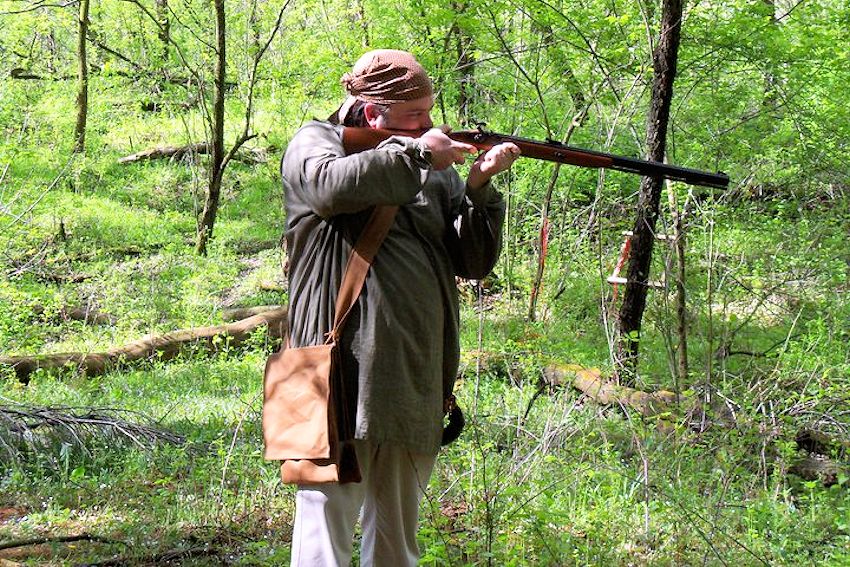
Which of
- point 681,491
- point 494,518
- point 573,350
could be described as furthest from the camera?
point 573,350

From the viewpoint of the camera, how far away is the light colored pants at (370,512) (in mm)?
2820

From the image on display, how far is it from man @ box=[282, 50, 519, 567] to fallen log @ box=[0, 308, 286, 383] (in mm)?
A: 4618

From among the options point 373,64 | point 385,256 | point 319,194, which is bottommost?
point 385,256

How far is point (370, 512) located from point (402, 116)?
51.7 inches

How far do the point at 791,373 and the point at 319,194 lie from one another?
3883mm

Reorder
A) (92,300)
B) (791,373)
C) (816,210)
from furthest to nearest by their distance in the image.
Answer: (92,300), (816,210), (791,373)

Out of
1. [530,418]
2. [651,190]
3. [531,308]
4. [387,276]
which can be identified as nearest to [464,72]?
[531,308]

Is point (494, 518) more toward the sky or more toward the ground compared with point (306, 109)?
more toward the ground

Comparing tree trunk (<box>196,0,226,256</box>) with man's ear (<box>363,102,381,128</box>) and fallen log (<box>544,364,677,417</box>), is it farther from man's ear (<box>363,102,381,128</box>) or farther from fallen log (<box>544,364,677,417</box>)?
man's ear (<box>363,102,381,128</box>)

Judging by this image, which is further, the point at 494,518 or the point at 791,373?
the point at 791,373

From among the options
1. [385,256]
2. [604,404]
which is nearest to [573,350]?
[604,404]

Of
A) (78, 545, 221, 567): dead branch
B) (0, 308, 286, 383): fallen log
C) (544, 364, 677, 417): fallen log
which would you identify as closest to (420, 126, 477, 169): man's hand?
(78, 545, 221, 567): dead branch

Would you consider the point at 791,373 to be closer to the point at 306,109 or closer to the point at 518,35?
the point at 518,35

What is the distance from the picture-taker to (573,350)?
26.1ft
